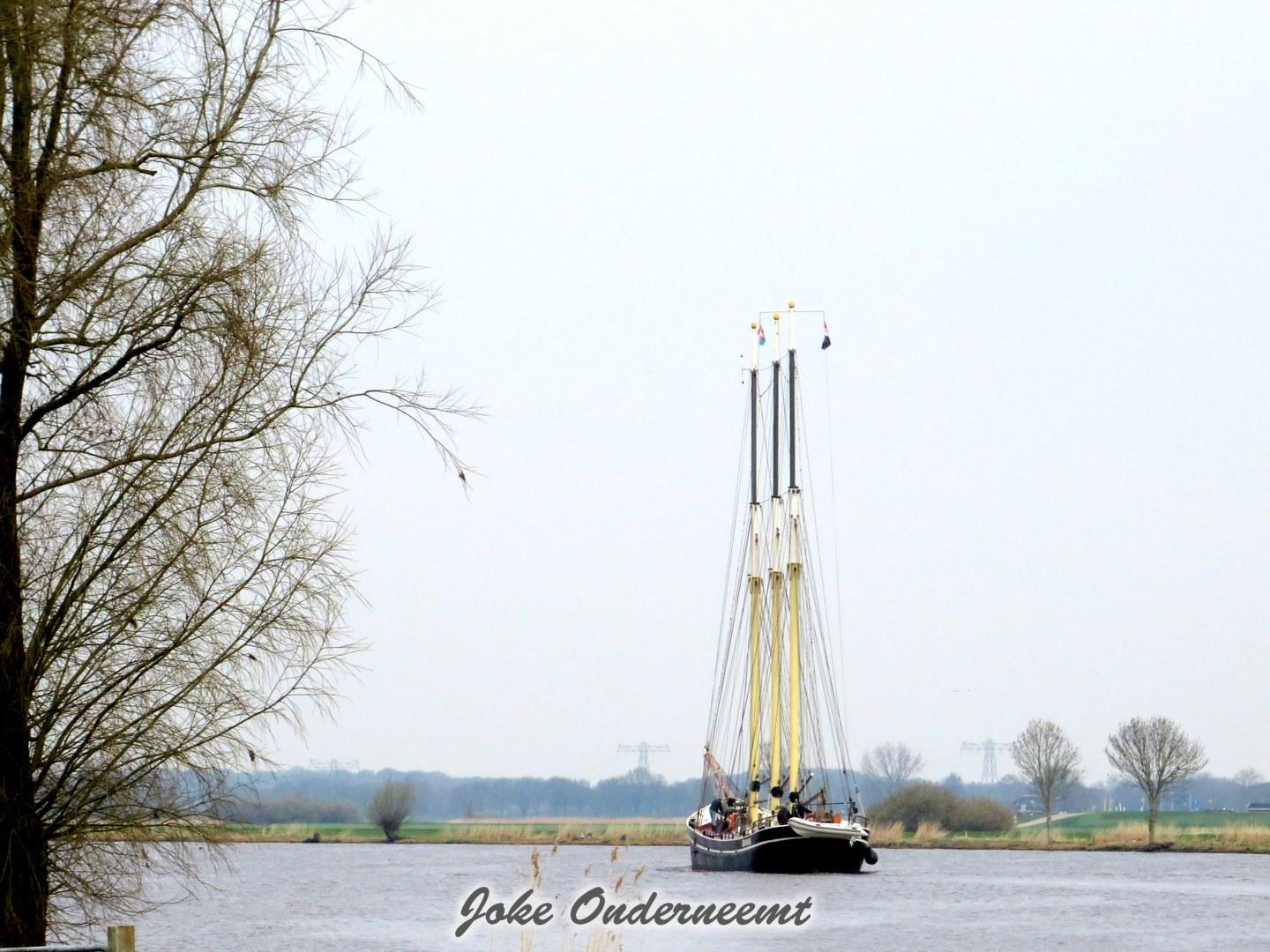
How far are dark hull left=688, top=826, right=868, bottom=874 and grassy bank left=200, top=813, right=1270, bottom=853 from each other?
21955 millimetres

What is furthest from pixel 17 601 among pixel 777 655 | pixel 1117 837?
pixel 1117 837

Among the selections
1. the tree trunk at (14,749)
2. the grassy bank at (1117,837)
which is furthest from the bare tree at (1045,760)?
the tree trunk at (14,749)

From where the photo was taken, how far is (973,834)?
98938mm

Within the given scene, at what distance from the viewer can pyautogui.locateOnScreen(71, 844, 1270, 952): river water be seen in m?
37.4

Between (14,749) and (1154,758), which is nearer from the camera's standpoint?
(14,749)

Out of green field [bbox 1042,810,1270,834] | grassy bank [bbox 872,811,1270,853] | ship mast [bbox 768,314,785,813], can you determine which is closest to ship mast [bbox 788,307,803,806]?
ship mast [bbox 768,314,785,813]

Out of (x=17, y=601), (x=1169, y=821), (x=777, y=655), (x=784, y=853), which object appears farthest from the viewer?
(x=1169, y=821)

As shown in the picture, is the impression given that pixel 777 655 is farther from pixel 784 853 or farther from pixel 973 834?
pixel 973 834

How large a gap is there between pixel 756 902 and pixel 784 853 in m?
17.4

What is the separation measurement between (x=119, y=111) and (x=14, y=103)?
0.56m

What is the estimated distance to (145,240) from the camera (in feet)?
32.2

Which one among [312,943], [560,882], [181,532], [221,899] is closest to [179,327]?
[181,532]

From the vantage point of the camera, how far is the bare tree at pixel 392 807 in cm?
10806

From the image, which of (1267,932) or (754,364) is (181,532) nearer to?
(1267,932)
